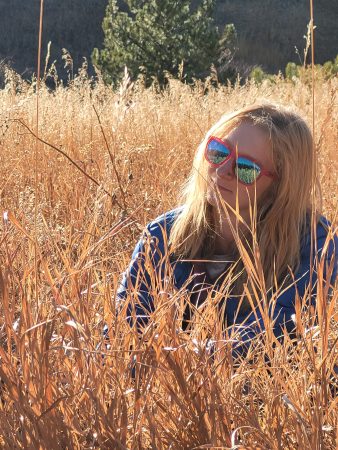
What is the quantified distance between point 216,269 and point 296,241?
21cm

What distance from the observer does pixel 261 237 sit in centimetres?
181

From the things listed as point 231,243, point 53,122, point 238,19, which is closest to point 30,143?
point 53,122

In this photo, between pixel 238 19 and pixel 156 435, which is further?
pixel 238 19

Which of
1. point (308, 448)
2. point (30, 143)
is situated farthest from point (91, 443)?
point (30, 143)

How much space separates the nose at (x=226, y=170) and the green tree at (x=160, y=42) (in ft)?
43.3

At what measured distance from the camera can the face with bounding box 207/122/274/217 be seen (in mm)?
1809

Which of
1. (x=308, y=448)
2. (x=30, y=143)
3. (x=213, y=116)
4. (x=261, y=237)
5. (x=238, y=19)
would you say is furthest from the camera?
(x=238, y=19)

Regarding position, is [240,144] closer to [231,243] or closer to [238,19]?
[231,243]

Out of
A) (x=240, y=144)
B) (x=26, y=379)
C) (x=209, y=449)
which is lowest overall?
(x=209, y=449)

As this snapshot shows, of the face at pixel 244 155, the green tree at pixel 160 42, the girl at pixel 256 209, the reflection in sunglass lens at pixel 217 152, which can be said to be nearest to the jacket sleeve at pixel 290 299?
the girl at pixel 256 209

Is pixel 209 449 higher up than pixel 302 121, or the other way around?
pixel 302 121

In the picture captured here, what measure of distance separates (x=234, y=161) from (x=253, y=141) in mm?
77

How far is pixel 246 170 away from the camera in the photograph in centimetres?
182

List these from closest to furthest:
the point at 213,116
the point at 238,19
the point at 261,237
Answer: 1. the point at 261,237
2. the point at 213,116
3. the point at 238,19
